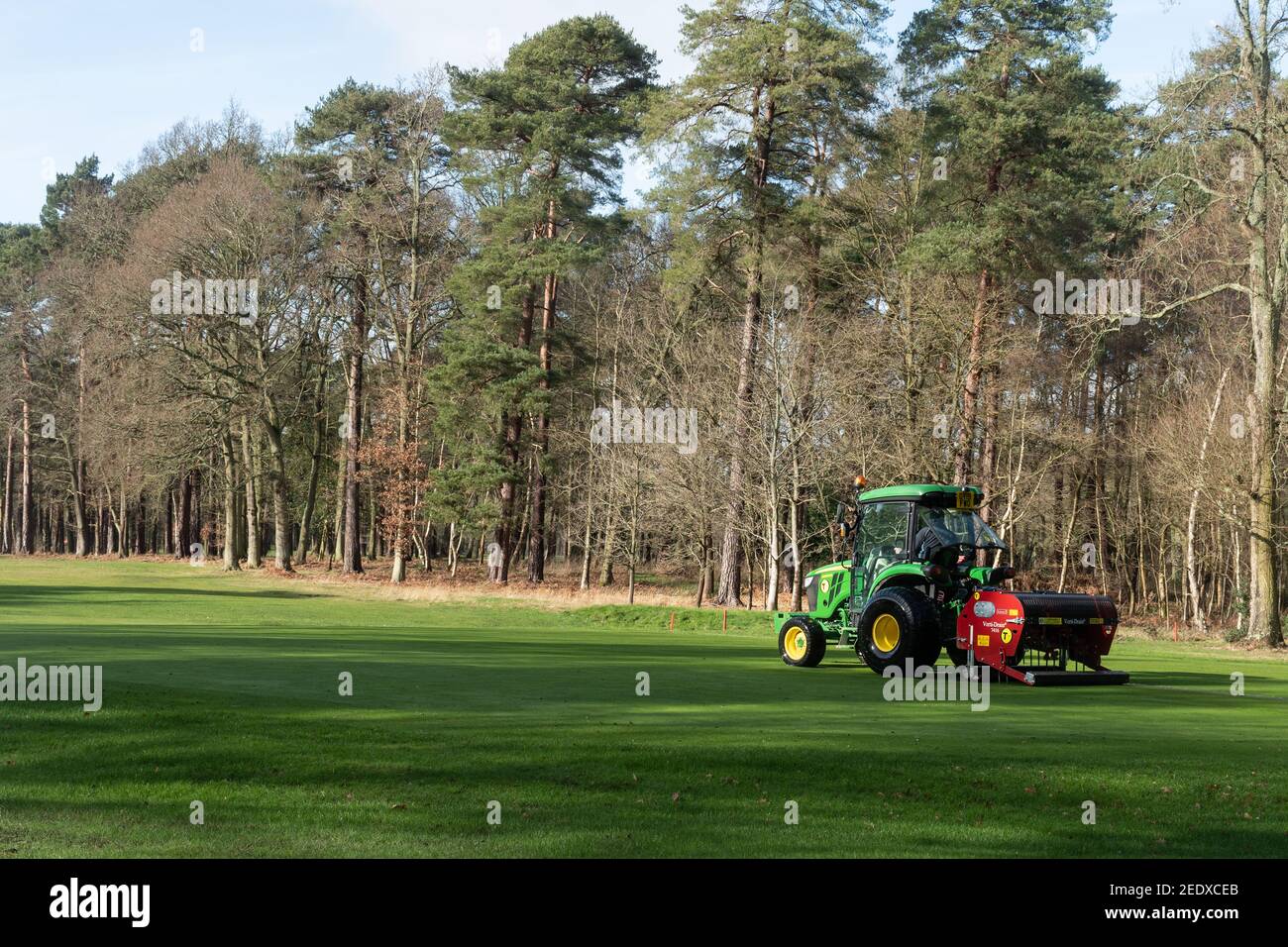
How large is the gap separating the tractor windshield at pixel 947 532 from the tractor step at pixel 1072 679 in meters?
2.14

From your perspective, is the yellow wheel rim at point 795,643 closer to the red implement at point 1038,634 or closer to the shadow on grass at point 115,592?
the red implement at point 1038,634

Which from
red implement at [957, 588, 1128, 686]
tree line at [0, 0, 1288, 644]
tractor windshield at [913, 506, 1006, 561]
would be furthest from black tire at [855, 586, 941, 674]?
tree line at [0, 0, 1288, 644]

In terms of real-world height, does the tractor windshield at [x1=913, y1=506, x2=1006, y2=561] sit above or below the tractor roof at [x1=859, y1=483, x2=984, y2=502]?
below

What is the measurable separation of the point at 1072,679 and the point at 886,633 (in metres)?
2.77

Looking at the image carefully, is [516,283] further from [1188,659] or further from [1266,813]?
[1266,813]

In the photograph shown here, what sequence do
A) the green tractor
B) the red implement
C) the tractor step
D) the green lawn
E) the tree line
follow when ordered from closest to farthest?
1. the green lawn
2. the red implement
3. the tractor step
4. the green tractor
5. the tree line

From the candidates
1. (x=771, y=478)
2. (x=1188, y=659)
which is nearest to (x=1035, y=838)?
(x=1188, y=659)

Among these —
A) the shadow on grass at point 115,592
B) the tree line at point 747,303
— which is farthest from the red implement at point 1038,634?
the shadow on grass at point 115,592

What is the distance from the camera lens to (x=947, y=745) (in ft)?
38.1

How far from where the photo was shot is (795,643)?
20500mm

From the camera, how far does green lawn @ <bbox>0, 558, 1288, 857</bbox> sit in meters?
8.35

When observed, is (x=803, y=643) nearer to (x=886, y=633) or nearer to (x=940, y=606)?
(x=886, y=633)

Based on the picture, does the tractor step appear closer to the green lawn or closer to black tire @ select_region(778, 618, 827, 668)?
the green lawn

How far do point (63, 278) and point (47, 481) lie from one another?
18309 mm
